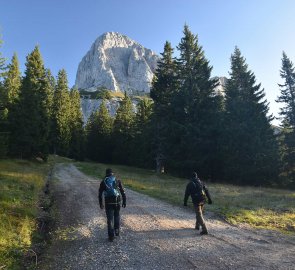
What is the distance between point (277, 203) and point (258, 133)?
18908 mm

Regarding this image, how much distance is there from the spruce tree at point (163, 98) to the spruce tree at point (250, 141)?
8.28 metres

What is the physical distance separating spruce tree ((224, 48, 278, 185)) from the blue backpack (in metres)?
28.9

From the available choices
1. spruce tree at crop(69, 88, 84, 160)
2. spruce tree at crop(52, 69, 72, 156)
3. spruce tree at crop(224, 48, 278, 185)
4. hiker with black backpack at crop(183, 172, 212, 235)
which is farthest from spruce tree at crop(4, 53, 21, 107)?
hiker with black backpack at crop(183, 172, 212, 235)

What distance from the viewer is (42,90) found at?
180ft

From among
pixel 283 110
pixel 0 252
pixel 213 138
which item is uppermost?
pixel 283 110

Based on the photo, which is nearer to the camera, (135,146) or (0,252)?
(0,252)

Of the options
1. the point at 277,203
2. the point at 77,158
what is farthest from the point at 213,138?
the point at 77,158

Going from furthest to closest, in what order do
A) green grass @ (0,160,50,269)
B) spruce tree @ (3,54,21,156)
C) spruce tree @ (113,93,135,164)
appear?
spruce tree @ (113,93,135,164), spruce tree @ (3,54,21,156), green grass @ (0,160,50,269)

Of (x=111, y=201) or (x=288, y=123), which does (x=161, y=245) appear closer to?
(x=111, y=201)

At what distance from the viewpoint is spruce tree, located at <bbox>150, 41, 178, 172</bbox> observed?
142ft

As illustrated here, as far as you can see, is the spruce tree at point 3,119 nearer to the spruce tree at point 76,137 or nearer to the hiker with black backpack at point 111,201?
the hiker with black backpack at point 111,201

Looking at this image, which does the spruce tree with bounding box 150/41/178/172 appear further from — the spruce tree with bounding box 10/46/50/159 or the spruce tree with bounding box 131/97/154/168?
A: the spruce tree with bounding box 10/46/50/159

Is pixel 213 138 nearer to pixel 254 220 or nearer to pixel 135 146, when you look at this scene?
pixel 254 220

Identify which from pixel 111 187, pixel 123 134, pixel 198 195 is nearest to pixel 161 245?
pixel 111 187
